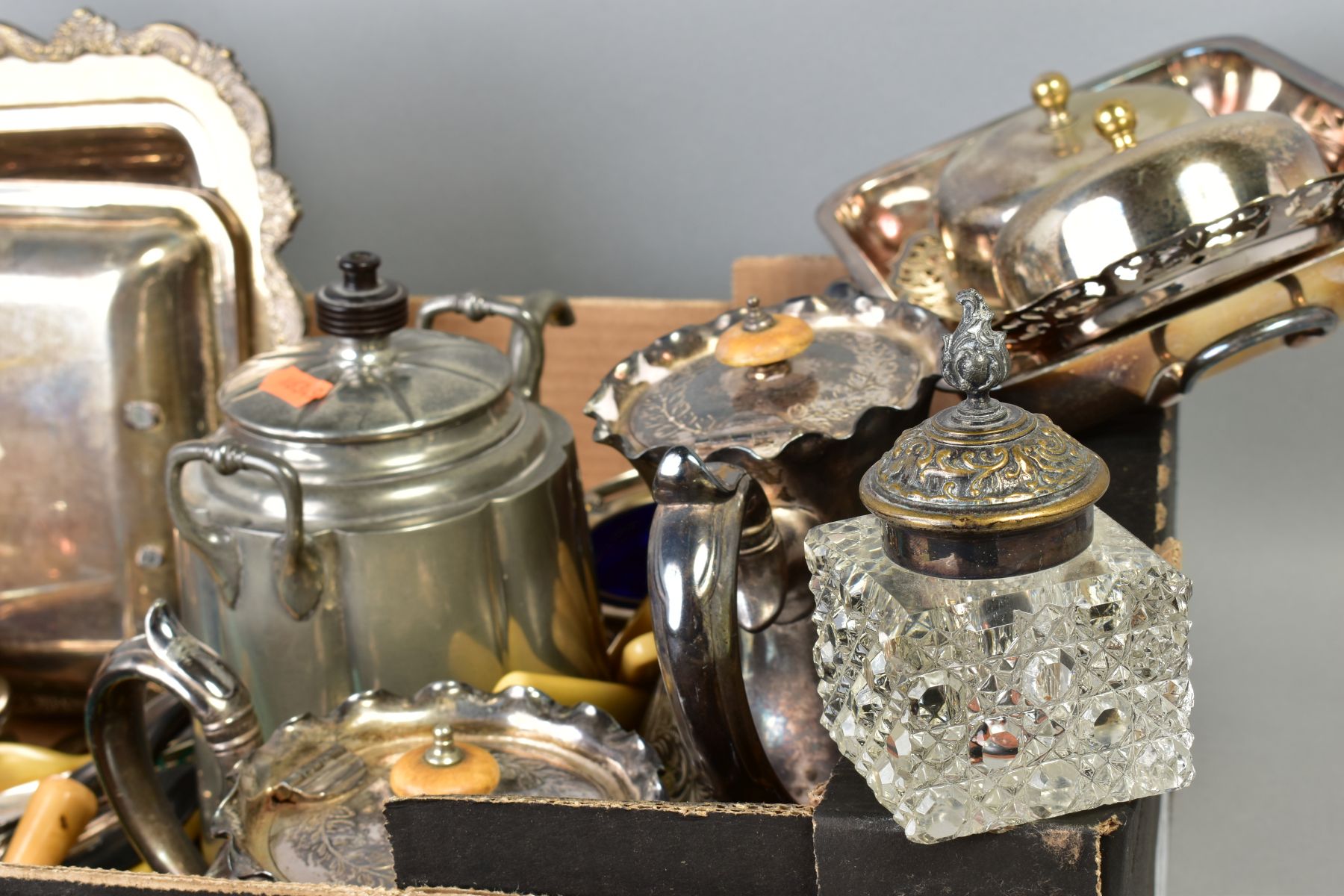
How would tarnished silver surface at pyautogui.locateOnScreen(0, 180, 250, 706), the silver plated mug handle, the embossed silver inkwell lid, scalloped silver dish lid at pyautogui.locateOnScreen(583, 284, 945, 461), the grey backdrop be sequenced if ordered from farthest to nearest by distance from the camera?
the grey backdrop → tarnished silver surface at pyautogui.locateOnScreen(0, 180, 250, 706) → the silver plated mug handle → scalloped silver dish lid at pyautogui.locateOnScreen(583, 284, 945, 461) → the embossed silver inkwell lid

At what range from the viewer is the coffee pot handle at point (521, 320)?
0.87 meters

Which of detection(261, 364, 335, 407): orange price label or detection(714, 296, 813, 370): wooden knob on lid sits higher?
detection(714, 296, 813, 370): wooden knob on lid

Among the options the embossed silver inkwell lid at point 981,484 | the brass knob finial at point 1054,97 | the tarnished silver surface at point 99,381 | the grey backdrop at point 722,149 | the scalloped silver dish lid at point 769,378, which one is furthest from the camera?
the grey backdrop at point 722,149

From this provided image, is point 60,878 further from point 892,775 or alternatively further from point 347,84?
point 347,84

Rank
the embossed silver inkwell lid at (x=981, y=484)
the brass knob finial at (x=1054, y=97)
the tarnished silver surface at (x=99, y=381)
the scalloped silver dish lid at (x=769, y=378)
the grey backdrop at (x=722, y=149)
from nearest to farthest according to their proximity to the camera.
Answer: the embossed silver inkwell lid at (x=981, y=484) < the scalloped silver dish lid at (x=769, y=378) < the brass knob finial at (x=1054, y=97) < the tarnished silver surface at (x=99, y=381) < the grey backdrop at (x=722, y=149)

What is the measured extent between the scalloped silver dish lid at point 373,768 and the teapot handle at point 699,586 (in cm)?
11

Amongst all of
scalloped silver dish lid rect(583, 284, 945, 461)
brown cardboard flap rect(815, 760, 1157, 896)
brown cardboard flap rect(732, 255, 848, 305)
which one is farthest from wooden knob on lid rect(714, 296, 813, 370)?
brown cardboard flap rect(732, 255, 848, 305)

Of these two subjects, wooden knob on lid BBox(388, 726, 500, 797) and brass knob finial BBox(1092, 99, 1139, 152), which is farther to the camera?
brass knob finial BBox(1092, 99, 1139, 152)

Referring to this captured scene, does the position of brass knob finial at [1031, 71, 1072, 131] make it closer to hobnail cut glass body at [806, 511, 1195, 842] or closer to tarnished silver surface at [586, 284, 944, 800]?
tarnished silver surface at [586, 284, 944, 800]

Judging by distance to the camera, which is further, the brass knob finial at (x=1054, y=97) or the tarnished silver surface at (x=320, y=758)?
the brass knob finial at (x=1054, y=97)

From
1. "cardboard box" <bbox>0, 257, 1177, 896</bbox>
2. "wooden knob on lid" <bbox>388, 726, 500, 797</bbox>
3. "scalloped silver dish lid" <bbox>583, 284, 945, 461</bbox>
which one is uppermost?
"scalloped silver dish lid" <bbox>583, 284, 945, 461</bbox>

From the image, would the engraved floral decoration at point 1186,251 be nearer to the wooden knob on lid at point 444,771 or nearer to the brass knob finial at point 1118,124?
the brass knob finial at point 1118,124

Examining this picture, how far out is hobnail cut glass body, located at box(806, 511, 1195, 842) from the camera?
43cm

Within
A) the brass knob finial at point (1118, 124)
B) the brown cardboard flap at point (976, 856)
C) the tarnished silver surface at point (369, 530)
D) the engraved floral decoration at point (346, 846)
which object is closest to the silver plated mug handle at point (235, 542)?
the tarnished silver surface at point (369, 530)
